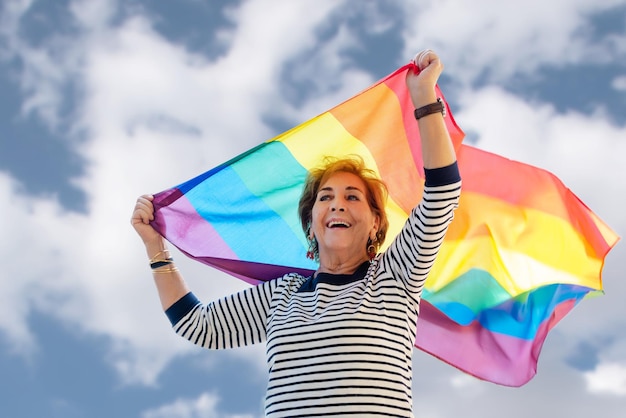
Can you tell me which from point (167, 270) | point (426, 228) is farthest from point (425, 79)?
point (167, 270)

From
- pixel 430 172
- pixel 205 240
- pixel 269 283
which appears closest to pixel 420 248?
pixel 430 172

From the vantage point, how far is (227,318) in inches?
155

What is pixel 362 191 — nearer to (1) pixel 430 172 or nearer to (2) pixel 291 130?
(1) pixel 430 172

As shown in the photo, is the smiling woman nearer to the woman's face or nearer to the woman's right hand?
the woman's face

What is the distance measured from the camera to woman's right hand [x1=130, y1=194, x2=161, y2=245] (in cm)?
422

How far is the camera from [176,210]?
14.6ft

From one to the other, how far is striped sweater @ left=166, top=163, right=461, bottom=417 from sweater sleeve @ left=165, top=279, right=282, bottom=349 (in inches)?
7.6

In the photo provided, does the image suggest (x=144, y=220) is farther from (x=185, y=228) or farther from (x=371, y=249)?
(x=371, y=249)

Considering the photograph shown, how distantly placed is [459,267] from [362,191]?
1.14 meters

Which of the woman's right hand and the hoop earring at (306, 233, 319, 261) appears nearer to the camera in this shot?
the hoop earring at (306, 233, 319, 261)

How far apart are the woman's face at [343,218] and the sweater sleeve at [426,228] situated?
0.26 meters

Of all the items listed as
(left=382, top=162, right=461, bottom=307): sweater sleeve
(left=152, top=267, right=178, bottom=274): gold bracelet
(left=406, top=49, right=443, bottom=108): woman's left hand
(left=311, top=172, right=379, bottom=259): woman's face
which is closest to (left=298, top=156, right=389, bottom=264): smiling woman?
(left=311, top=172, right=379, bottom=259): woman's face

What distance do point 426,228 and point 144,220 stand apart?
175 centimetres

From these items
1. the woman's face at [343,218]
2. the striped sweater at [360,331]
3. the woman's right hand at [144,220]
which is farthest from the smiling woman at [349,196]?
the woman's right hand at [144,220]
